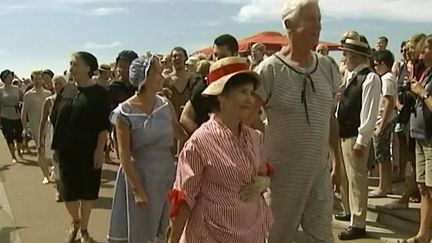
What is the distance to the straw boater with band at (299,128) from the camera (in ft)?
13.5

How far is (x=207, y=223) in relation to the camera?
334 cm

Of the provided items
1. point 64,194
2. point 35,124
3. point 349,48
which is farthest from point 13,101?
point 349,48

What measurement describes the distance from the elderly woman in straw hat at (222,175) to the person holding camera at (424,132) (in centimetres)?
277

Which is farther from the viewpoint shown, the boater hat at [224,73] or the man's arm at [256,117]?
the man's arm at [256,117]

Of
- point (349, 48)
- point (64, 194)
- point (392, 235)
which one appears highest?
point (349, 48)

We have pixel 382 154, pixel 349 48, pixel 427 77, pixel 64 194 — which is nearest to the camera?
pixel 427 77

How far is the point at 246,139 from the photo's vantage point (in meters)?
3.43

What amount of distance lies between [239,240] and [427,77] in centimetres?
316

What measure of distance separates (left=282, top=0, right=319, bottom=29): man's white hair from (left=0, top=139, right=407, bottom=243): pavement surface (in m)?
3.01

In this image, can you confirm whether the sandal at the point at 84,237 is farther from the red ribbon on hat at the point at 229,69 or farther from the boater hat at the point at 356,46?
the red ribbon on hat at the point at 229,69

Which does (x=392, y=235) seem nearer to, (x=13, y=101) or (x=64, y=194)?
(x=64, y=194)

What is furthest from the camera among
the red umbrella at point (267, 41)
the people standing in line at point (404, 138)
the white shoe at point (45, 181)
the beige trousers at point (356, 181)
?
the red umbrella at point (267, 41)

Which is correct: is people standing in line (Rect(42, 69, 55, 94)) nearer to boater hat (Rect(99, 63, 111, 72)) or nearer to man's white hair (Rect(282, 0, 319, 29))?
boater hat (Rect(99, 63, 111, 72))

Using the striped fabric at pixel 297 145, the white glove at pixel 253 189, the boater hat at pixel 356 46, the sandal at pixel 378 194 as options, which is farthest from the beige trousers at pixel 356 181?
the white glove at pixel 253 189
